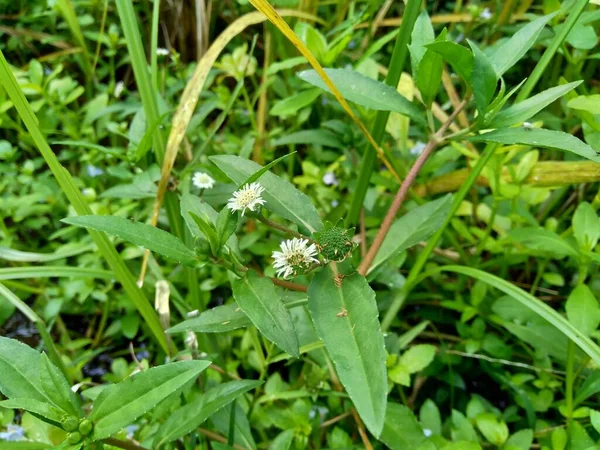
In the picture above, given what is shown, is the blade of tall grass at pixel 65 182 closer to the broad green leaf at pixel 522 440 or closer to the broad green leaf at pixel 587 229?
the broad green leaf at pixel 522 440

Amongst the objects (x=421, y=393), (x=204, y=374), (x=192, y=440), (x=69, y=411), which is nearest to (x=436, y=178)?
(x=421, y=393)

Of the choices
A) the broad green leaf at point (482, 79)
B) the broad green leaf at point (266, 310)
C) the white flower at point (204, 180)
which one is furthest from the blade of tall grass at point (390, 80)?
the broad green leaf at point (266, 310)

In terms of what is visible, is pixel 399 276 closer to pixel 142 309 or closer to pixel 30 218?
pixel 142 309

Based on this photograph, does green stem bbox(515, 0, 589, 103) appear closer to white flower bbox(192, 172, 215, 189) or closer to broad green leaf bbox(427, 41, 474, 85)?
broad green leaf bbox(427, 41, 474, 85)

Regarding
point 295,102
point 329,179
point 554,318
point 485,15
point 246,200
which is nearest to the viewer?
point 246,200

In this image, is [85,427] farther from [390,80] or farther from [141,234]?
[390,80]

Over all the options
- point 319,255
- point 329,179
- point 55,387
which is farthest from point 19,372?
point 329,179

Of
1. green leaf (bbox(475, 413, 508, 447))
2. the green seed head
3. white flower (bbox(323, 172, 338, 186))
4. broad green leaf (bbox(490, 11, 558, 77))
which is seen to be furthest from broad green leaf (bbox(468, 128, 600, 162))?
white flower (bbox(323, 172, 338, 186))
